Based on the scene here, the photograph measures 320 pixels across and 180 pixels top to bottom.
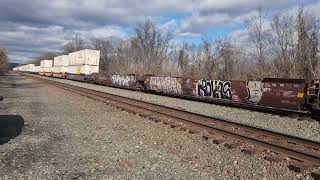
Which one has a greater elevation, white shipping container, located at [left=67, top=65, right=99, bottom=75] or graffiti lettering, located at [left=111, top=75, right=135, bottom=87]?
white shipping container, located at [left=67, top=65, right=99, bottom=75]

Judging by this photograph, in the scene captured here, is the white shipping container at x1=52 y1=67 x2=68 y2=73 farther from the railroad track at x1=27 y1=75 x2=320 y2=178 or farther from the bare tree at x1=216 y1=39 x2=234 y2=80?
the railroad track at x1=27 y1=75 x2=320 y2=178

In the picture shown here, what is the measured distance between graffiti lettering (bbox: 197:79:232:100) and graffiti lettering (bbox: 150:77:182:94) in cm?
292

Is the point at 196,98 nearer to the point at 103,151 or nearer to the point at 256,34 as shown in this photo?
the point at 103,151

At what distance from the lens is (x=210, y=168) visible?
24.5ft

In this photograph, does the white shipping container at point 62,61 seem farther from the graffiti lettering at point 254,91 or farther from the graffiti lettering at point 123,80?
the graffiti lettering at point 254,91

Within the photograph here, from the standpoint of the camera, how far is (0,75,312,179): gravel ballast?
703cm

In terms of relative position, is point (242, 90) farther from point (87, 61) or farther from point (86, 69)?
point (87, 61)

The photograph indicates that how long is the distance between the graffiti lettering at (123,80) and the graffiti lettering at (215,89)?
12.5 meters

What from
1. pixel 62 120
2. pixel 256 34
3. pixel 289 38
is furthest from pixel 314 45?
pixel 62 120

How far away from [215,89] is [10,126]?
13.3 meters

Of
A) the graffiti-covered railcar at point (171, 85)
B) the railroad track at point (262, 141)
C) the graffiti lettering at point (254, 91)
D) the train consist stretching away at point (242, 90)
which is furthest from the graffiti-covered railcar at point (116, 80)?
the railroad track at point (262, 141)

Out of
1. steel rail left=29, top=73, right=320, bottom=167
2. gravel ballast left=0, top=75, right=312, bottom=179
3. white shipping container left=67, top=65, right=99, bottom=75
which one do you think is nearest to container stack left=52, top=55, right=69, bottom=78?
white shipping container left=67, top=65, right=99, bottom=75

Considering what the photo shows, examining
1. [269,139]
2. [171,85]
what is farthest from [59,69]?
[269,139]

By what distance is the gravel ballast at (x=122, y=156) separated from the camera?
7.03m
